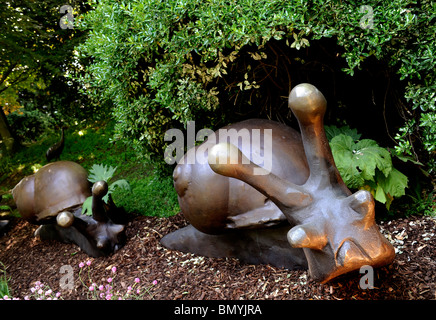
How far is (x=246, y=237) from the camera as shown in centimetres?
275

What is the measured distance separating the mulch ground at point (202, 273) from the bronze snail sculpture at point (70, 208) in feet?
0.45

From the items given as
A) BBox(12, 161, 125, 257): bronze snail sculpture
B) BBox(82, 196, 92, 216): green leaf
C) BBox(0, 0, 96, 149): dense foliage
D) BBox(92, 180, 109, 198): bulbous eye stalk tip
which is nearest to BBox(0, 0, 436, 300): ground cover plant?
BBox(12, 161, 125, 257): bronze snail sculpture

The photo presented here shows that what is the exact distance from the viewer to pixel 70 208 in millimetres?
3904

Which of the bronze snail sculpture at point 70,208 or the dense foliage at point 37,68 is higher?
the dense foliage at point 37,68

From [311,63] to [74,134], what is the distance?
20.2 ft

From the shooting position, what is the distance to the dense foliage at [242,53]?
2.37 meters

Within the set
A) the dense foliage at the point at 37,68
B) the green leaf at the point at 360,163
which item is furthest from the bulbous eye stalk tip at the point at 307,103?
the dense foliage at the point at 37,68

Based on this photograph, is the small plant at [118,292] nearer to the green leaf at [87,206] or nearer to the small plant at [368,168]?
the green leaf at [87,206]

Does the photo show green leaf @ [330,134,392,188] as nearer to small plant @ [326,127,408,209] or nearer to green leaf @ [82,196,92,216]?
small plant @ [326,127,408,209]

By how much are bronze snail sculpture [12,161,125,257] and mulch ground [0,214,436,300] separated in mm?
137

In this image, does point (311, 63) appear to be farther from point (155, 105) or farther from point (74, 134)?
point (74, 134)

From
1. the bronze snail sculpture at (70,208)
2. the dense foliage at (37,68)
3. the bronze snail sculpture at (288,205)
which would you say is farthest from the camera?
the dense foliage at (37,68)

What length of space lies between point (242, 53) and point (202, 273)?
2.10m

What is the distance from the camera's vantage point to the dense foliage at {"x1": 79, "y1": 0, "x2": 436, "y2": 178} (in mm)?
2367
